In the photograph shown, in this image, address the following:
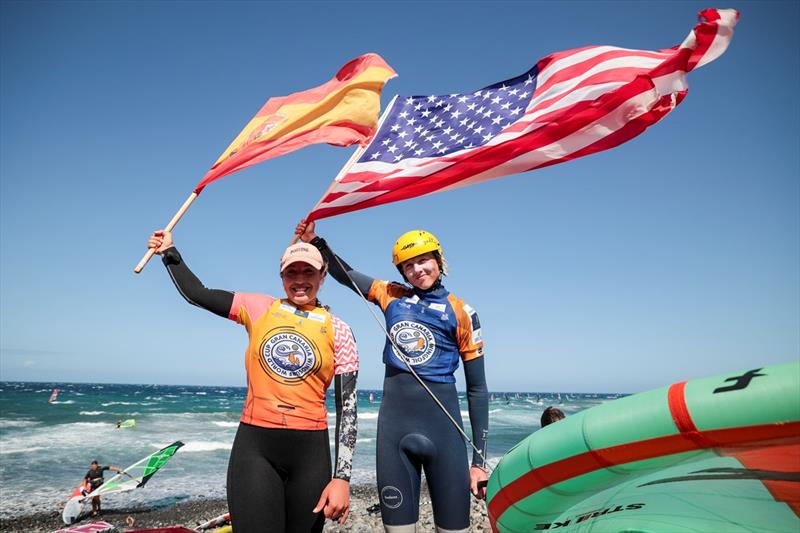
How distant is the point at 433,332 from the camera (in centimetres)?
399

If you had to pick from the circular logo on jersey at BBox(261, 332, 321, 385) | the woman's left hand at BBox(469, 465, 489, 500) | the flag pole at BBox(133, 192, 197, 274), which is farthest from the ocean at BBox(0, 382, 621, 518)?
the woman's left hand at BBox(469, 465, 489, 500)

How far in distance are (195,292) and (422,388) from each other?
1715mm

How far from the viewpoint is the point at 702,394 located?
1772 mm

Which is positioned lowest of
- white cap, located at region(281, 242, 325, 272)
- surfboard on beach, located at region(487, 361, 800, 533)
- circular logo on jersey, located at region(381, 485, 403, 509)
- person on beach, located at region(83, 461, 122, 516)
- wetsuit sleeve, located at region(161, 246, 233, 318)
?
person on beach, located at region(83, 461, 122, 516)

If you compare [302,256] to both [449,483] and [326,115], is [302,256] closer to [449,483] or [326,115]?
[449,483]

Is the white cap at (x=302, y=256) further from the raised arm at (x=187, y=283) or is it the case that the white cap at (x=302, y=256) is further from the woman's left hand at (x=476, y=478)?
the woman's left hand at (x=476, y=478)

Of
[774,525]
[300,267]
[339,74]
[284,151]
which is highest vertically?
[339,74]

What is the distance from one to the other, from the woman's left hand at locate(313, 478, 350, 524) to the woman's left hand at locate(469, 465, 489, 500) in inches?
40.7

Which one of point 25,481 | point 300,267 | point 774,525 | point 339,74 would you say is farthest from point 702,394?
point 25,481

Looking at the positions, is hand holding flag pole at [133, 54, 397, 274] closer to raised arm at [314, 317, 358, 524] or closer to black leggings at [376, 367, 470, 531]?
raised arm at [314, 317, 358, 524]

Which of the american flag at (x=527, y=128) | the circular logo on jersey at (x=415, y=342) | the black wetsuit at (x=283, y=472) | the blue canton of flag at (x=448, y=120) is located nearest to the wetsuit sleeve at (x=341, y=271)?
the american flag at (x=527, y=128)

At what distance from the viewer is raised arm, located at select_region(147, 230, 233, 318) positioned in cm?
355

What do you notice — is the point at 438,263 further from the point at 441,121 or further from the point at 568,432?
the point at 568,432

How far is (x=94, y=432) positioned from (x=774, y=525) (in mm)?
39897
